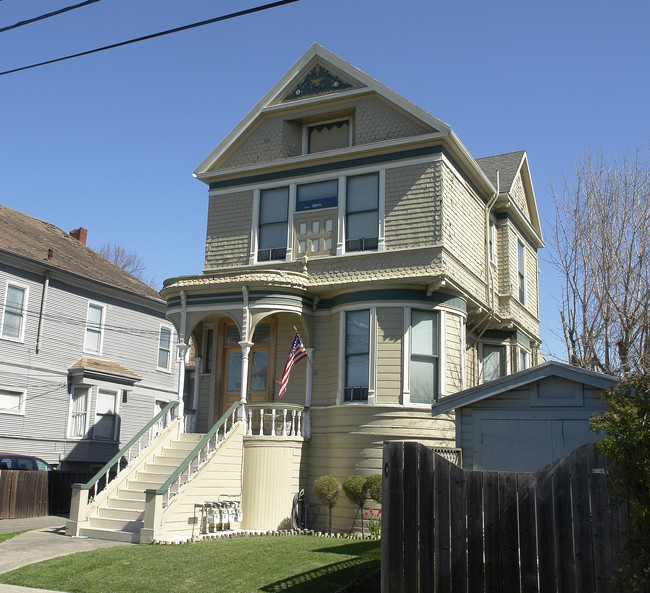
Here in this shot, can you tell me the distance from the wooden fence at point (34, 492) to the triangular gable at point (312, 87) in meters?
9.64

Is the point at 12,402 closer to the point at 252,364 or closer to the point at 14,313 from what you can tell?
the point at 14,313

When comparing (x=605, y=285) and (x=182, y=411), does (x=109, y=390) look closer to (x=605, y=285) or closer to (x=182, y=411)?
(x=182, y=411)

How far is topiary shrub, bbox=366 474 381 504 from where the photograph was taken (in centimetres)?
1639

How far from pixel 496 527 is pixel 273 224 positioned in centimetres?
1372

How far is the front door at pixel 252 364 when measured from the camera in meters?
19.3

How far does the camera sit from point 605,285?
1969 centimetres

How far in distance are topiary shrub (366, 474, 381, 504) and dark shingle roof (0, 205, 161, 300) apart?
52.4 ft

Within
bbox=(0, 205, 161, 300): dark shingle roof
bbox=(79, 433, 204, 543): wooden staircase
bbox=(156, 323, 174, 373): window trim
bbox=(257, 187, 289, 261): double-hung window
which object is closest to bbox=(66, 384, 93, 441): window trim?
bbox=(0, 205, 161, 300): dark shingle roof

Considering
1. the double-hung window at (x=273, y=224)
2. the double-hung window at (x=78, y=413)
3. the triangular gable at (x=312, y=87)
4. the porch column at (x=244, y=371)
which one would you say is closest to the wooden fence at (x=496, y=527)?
the porch column at (x=244, y=371)

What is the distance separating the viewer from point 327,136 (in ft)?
67.3

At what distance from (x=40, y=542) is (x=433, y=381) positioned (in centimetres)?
922

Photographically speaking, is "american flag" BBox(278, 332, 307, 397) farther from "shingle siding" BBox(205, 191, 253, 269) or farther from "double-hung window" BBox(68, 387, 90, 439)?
"double-hung window" BBox(68, 387, 90, 439)

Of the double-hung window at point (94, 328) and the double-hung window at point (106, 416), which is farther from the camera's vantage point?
the double-hung window at point (94, 328)

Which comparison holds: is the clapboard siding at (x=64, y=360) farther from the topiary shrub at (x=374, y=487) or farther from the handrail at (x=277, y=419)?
the topiary shrub at (x=374, y=487)
